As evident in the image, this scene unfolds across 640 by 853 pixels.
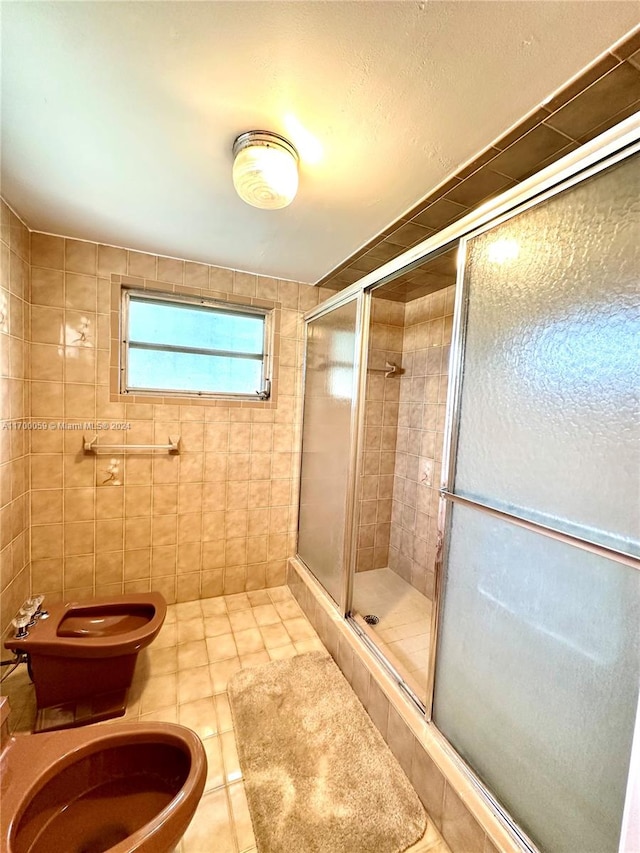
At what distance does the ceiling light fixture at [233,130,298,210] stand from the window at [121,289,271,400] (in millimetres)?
1180

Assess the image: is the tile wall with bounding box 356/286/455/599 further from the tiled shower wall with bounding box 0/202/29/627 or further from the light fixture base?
the tiled shower wall with bounding box 0/202/29/627

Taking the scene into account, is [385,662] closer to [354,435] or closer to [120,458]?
[354,435]

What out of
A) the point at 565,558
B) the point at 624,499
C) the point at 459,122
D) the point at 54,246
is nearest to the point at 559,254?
the point at 459,122

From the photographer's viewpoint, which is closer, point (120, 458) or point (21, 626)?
point (21, 626)

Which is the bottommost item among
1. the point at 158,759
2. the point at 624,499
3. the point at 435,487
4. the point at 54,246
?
the point at 158,759

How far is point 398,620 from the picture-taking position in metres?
2.13

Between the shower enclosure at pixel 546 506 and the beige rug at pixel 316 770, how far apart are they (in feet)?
0.89

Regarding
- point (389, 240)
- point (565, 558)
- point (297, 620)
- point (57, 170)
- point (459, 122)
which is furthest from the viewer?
point (297, 620)

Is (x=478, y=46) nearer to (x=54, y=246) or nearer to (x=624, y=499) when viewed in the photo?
(x=624, y=499)

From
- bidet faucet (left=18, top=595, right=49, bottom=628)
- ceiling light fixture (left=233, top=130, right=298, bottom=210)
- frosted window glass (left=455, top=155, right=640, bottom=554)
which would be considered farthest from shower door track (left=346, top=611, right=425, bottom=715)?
ceiling light fixture (left=233, top=130, right=298, bottom=210)

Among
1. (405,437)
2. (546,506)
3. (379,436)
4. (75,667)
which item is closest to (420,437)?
(405,437)

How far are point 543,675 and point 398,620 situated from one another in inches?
54.4

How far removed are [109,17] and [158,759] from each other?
1.97m

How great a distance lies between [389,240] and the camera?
173cm
